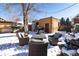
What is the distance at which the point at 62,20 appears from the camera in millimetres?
1895

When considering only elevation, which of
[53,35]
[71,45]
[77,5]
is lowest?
[71,45]

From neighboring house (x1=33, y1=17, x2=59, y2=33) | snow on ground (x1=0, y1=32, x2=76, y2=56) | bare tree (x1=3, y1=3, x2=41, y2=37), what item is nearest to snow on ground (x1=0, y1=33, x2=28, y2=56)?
snow on ground (x1=0, y1=32, x2=76, y2=56)

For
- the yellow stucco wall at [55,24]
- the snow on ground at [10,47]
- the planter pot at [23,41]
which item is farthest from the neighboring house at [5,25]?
the yellow stucco wall at [55,24]

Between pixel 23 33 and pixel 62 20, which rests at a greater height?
pixel 62 20

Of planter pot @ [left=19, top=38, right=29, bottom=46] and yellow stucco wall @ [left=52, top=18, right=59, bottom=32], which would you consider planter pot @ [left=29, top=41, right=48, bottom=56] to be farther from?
yellow stucco wall @ [left=52, top=18, right=59, bottom=32]

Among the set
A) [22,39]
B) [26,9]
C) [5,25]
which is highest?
[26,9]

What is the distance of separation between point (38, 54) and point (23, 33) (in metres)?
0.34

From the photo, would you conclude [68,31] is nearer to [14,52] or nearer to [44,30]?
[44,30]

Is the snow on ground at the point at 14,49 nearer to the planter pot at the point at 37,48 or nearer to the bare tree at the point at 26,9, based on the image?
the planter pot at the point at 37,48

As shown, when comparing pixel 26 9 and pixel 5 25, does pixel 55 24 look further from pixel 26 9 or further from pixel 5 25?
pixel 5 25

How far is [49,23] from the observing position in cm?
193

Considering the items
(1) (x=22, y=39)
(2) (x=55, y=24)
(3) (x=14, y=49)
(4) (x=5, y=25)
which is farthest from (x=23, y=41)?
(2) (x=55, y=24)

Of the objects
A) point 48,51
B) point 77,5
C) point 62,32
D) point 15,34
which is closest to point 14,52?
point 15,34

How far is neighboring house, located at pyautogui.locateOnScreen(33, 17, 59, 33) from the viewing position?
1.91 m
